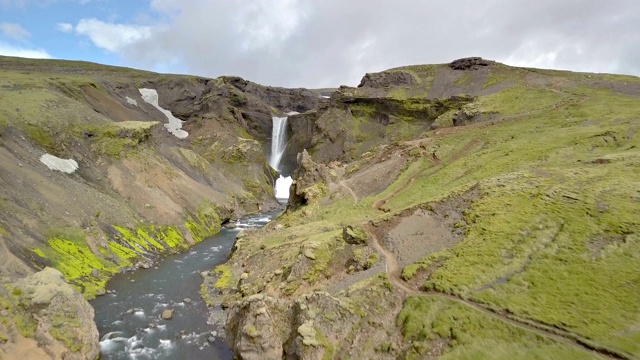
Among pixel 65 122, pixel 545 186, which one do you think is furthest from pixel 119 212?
pixel 545 186

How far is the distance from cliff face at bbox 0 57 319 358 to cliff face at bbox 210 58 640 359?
41.3 feet

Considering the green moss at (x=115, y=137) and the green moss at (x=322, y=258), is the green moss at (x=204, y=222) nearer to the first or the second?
the green moss at (x=115, y=137)

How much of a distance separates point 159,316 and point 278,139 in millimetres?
116334

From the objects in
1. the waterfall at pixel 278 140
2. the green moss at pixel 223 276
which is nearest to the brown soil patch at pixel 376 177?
the green moss at pixel 223 276

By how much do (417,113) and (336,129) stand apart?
81.4ft

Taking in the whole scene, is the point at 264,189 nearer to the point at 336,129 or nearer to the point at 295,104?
the point at 336,129

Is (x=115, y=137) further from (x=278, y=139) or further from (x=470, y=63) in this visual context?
(x=470, y=63)

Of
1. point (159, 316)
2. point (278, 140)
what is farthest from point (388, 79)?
point (159, 316)

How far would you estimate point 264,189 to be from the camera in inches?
3853

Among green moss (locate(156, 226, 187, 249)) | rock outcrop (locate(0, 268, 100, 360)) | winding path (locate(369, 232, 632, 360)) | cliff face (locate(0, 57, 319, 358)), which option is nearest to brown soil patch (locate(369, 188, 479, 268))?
winding path (locate(369, 232, 632, 360))

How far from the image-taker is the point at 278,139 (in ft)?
475

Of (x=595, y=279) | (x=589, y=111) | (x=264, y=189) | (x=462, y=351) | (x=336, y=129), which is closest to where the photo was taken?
(x=462, y=351)

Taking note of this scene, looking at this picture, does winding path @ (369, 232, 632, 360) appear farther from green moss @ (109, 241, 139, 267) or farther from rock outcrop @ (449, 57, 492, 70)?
rock outcrop @ (449, 57, 492, 70)

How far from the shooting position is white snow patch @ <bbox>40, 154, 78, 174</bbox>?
49375mm
